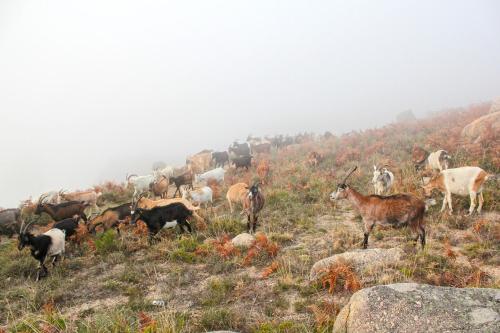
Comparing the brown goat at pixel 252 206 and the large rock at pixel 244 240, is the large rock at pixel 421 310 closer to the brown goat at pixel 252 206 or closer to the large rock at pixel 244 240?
the large rock at pixel 244 240

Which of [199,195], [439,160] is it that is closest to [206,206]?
[199,195]

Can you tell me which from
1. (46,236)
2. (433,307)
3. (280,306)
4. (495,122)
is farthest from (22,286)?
(495,122)

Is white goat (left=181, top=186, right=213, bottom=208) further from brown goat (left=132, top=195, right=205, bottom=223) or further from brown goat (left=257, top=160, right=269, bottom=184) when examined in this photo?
brown goat (left=257, top=160, right=269, bottom=184)

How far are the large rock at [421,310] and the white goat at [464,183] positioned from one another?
22.5ft

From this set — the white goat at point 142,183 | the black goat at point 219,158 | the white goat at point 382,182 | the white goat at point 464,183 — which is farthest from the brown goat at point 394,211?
the black goat at point 219,158

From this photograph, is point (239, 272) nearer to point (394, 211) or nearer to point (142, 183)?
point (394, 211)

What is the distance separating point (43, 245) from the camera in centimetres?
1023

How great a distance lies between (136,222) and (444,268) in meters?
9.31

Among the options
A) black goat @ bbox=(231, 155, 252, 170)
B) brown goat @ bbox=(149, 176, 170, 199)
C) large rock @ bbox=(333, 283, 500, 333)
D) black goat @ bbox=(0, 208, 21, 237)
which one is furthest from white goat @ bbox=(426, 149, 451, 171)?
black goat @ bbox=(0, 208, 21, 237)

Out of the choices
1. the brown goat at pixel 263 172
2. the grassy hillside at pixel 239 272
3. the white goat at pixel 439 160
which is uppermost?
the white goat at pixel 439 160

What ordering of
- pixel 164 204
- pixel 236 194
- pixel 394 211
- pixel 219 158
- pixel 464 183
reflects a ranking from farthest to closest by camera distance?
pixel 219 158
pixel 236 194
pixel 164 204
pixel 464 183
pixel 394 211

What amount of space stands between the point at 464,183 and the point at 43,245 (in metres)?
12.4

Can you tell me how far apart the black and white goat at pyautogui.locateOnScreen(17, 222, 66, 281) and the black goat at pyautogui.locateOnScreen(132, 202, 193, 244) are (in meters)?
2.20

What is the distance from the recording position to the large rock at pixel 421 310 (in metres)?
4.40
